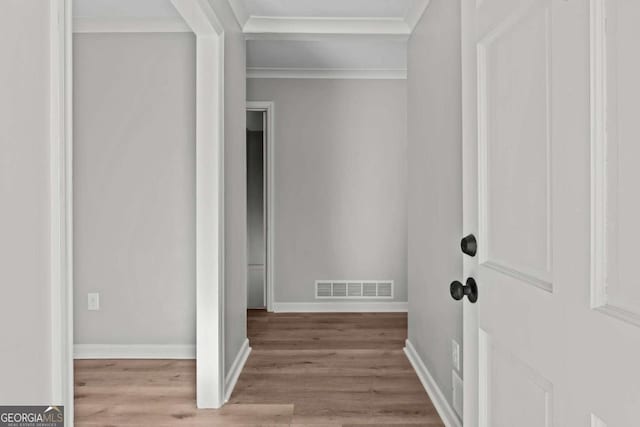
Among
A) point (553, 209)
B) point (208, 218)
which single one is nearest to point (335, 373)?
point (208, 218)

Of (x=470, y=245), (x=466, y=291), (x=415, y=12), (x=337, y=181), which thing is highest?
(x=415, y=12)

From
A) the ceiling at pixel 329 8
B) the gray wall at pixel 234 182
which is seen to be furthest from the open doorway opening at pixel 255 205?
the ceiling at pixel 329 8

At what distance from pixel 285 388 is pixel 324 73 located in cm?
318

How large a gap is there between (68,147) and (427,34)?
7.97ft

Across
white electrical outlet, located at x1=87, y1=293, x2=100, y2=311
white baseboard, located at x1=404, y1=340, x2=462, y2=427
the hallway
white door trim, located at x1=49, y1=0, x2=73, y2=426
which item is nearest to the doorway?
the hallway

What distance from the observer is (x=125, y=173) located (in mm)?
3678

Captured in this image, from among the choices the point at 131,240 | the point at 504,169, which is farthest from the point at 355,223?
the point at 504,169

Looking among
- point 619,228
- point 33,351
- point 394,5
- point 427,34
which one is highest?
point 394,5

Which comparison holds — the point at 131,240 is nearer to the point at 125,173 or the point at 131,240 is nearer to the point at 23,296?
the point at 125,173

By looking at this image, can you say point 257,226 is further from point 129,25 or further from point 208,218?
point 208,218

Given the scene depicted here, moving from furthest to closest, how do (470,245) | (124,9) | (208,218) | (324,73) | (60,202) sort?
(324,73)
(124,9)
(208,218)
(470,245)
(60,202)

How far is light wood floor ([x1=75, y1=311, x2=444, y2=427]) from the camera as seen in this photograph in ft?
8.47

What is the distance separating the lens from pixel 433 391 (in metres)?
2.79

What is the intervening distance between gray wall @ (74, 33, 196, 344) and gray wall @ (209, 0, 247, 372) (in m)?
0.41
